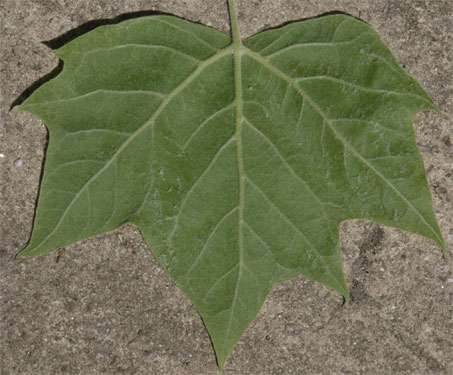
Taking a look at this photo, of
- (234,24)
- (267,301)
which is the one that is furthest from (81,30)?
(267,301)

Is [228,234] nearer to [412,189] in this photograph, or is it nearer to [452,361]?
[412,189]

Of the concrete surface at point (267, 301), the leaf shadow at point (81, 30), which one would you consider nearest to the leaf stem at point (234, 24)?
the leaf shadow at point (81, 30)

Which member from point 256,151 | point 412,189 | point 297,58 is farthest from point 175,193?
point 412,189

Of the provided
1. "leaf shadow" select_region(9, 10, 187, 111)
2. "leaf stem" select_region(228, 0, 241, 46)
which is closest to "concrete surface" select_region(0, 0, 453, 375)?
"leaf shadow" select_region(9, 10, 187, 111)

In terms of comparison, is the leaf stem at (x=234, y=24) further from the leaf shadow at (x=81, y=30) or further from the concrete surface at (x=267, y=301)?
the concrete surface at (x=267, y=301)

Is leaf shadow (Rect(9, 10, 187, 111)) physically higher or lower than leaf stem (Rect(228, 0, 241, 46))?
lower

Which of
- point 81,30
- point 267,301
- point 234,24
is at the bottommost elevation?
point 267,301

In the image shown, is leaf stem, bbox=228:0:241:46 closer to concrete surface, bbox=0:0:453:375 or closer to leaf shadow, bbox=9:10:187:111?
leaf shadow, bbox=9:10:187:111

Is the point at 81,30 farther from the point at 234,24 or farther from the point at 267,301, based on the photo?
the point at 267,301
